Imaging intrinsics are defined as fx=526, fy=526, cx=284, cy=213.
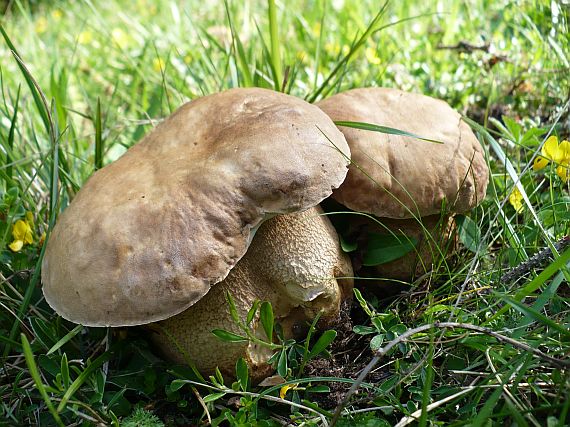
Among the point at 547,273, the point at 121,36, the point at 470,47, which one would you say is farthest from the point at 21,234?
the point at 121,36

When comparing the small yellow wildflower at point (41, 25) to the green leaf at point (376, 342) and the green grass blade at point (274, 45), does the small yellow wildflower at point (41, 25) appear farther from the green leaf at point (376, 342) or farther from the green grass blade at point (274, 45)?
the green leaf at point (376, 342)

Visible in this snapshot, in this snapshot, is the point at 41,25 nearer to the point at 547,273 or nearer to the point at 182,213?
the point at 182,213

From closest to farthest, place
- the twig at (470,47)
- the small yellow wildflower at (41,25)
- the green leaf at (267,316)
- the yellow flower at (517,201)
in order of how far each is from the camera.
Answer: the green leaf at (267,316), the yellow flower at (517,201), the twig at (470,47), the small yellow wildflower at (41,25)

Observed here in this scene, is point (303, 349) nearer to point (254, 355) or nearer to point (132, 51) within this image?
point (254, 355)

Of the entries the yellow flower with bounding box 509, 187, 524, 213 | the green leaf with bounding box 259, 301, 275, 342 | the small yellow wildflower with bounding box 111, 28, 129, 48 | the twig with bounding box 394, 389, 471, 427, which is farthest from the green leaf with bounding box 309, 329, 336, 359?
the small yellow wildflower with bounding box 111, 28, 129, 48

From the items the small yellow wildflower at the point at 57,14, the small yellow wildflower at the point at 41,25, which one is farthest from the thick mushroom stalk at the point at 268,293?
the small yellow wildflower at the point at 57,14
